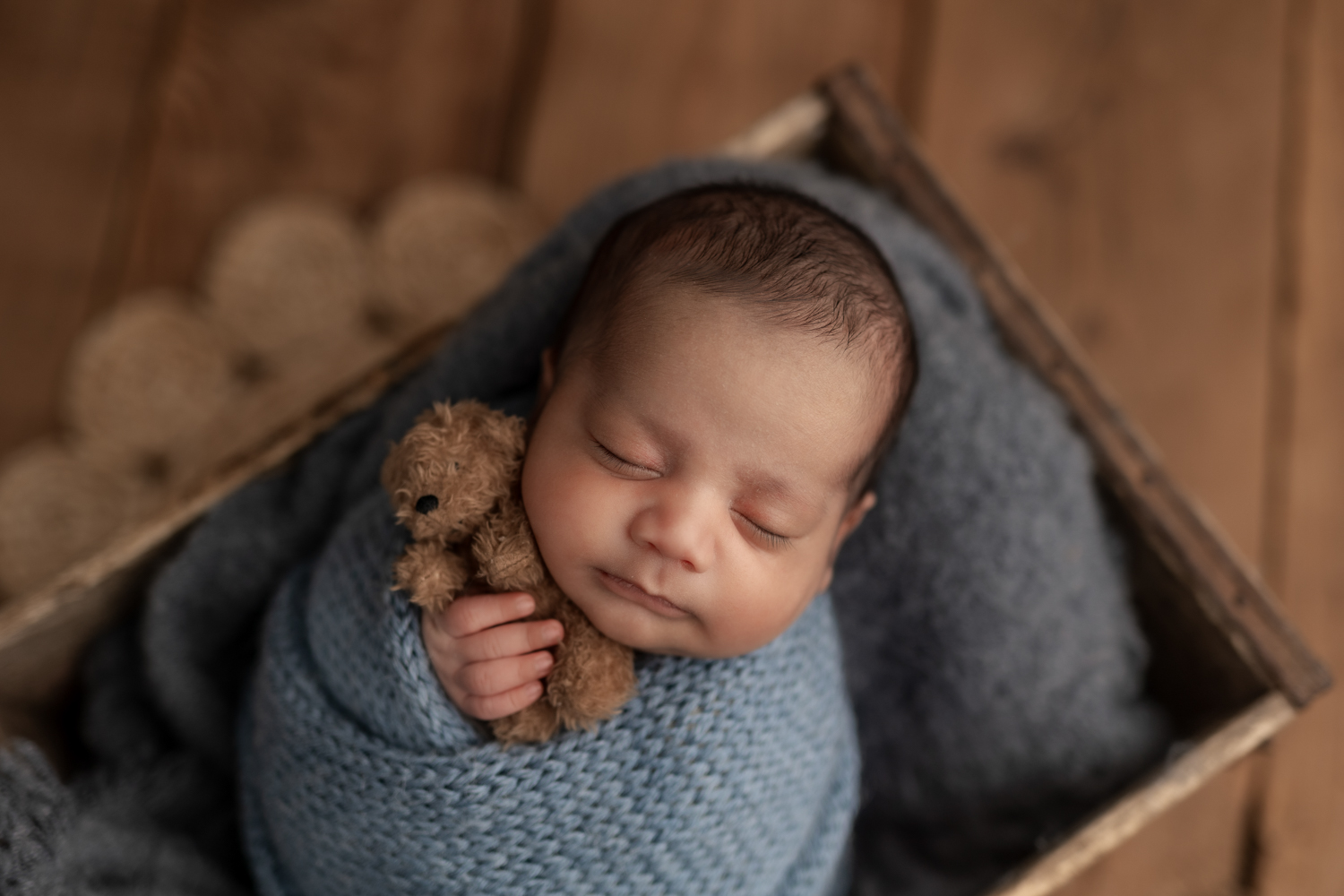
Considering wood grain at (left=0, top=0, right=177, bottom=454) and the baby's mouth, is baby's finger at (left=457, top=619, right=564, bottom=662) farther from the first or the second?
wood grain at (left=0, top=0, right=177, bottom=454)

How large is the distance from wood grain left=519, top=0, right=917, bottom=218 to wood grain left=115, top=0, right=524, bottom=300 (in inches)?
3.3

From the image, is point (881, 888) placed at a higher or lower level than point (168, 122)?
lower

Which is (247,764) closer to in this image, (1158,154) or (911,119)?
(911,119)

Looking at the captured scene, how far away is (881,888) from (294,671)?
24.7 inches

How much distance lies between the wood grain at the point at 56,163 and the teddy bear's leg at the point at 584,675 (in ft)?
3.26

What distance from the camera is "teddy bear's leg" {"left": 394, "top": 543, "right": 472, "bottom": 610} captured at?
69 centimetres

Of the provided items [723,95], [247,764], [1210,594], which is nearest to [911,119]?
[723,95]

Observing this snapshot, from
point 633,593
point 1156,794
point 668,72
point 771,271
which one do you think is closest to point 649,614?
point 633,593

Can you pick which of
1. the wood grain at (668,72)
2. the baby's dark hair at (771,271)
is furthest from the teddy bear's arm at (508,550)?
the wood grain at (668,72)

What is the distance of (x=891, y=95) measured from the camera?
1483 mm

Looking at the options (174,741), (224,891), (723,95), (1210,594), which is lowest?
(1210,594)

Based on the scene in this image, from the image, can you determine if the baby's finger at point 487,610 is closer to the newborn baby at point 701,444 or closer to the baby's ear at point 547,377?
the newborn baby at point 701,444

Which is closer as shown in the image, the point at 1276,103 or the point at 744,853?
the point at 744,853

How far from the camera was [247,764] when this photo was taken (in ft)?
3.03
